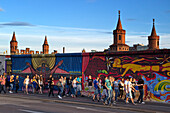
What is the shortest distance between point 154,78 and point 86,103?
191 inches

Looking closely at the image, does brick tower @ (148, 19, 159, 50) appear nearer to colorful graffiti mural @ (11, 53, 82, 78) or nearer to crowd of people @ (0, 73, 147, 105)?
colorful graffiti mural @ (11, 53, 82, 78)

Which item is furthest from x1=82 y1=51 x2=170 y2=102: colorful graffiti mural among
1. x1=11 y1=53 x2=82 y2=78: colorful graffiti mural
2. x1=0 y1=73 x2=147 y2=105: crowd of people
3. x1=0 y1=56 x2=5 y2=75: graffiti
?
x1=0 y1=56 x2=5 y2=75: graffiti

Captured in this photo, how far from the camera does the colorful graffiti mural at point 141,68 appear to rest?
17641mm

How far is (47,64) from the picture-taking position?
25078 millimetres

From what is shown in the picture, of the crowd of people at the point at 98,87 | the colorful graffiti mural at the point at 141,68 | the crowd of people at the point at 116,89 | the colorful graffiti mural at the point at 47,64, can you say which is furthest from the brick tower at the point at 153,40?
the crowd of people at the point at 116,89

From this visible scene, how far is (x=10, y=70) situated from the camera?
2830 centimetres

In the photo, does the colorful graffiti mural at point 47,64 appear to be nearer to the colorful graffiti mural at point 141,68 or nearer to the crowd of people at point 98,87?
the crowd of people at point 98,87

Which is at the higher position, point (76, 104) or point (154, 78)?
point (154, 78)

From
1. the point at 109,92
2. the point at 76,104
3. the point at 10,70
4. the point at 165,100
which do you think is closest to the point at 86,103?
the point at 76,104

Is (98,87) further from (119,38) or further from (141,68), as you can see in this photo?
(119,38)

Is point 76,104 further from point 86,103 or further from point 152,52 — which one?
point 152,52

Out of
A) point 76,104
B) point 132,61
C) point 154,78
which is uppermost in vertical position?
point 132,61

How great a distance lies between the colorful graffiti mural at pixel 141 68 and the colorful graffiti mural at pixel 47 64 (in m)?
1.76

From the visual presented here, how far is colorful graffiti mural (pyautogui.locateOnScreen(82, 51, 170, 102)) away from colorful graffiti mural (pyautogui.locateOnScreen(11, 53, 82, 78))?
176 cm
